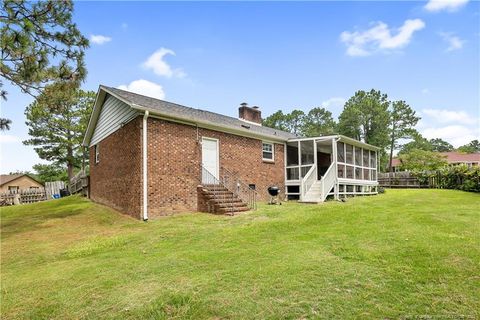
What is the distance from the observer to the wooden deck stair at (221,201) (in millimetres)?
10324

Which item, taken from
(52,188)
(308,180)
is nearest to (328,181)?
(308,180)

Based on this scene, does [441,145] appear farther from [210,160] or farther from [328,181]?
[210,160]

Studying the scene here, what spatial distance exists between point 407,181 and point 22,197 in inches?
1225

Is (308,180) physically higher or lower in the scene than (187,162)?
lower

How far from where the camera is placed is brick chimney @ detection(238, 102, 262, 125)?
18.9 metres

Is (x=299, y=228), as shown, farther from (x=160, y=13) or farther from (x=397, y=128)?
(x=397, y=128)

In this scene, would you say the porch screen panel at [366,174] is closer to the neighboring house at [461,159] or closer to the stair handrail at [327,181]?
the stair handrail at [327,181]

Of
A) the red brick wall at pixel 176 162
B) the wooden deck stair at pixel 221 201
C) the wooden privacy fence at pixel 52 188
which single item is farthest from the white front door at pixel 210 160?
the wooden privacy fence at pixel 52 188

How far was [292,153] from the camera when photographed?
17.0m

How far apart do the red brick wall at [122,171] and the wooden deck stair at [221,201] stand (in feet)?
8.09

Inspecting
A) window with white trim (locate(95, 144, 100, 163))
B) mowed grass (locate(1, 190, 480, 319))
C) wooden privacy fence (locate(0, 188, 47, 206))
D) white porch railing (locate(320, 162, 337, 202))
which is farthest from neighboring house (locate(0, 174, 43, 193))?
white porch railing (locate(320, 162, 337, 202))

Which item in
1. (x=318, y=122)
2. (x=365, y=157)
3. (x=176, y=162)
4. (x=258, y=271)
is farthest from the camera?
(x=318, y=122)

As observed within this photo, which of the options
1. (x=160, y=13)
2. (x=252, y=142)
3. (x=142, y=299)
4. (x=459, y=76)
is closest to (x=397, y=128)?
(x=459, y=76)

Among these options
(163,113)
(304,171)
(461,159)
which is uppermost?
(163,113)
